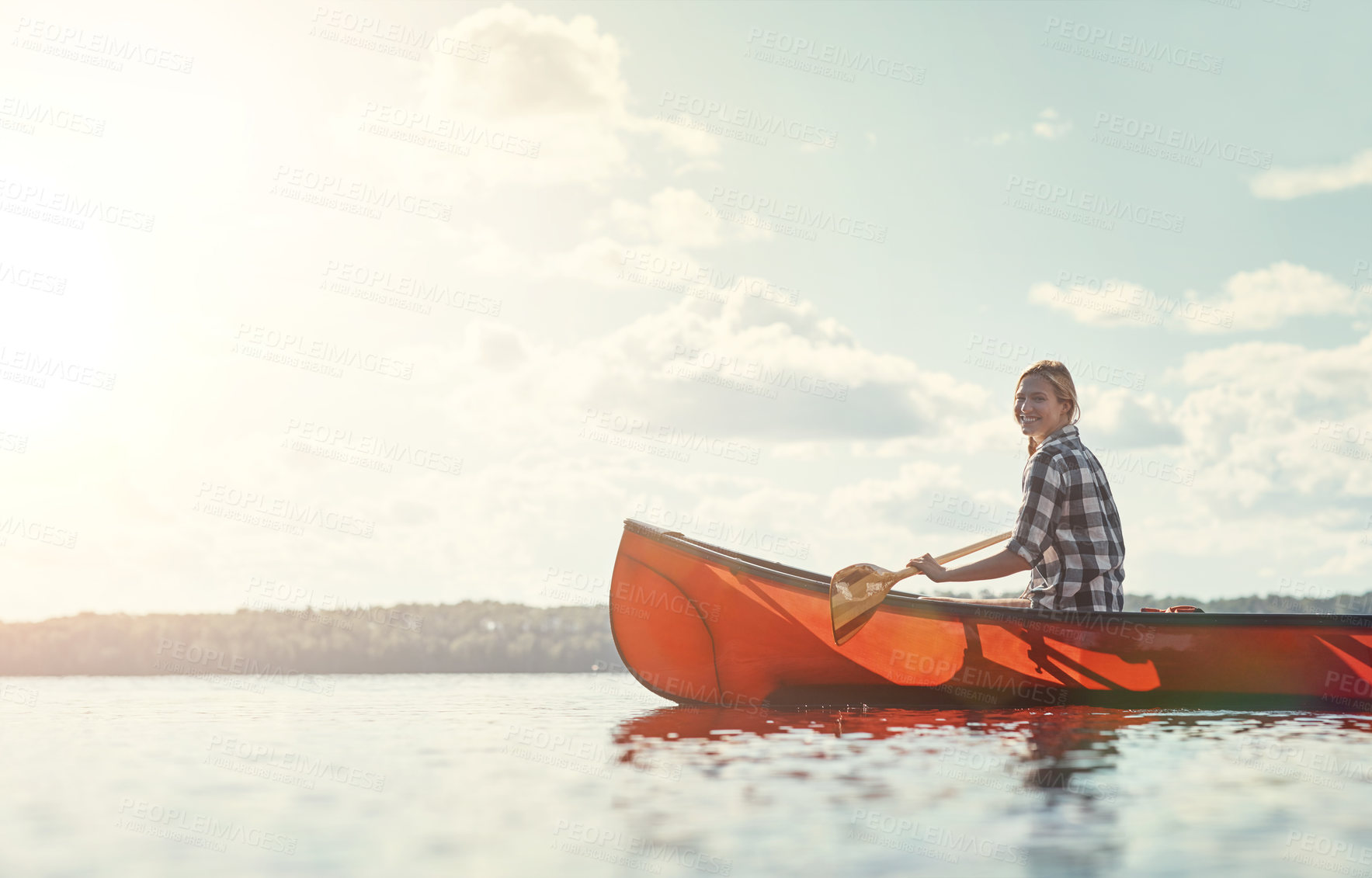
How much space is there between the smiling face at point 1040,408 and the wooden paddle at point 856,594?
1.36m

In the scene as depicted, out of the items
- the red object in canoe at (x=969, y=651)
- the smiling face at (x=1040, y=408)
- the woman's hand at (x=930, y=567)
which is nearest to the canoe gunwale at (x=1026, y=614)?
Result: the red object in canoe at (x=969, y=651)

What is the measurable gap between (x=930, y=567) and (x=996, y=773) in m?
2.46

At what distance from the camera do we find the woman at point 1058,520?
635 centimetres

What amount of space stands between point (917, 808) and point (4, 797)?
447 cm

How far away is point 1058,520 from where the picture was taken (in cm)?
642

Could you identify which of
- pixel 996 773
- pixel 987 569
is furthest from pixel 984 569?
pixel 996 773

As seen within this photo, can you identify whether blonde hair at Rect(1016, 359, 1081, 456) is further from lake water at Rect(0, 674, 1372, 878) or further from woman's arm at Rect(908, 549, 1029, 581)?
lake water at Rect(0, 674, 1372, 878)

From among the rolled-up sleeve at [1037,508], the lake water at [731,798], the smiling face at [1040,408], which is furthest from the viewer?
the smiling face at [1040,408]

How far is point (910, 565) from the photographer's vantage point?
6.88m

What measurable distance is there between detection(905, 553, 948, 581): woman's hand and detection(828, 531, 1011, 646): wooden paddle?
15cm

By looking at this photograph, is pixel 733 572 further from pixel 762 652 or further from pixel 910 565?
pixel 910 565

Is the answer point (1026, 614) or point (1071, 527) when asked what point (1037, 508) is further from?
point (1026, 614)

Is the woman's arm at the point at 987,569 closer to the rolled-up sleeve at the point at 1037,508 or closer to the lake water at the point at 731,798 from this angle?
the rolled-up sleeve at the point at 1037,508

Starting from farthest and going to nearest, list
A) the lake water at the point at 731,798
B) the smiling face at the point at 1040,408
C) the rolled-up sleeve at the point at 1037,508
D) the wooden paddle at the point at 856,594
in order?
the wooden paddle at the point at 856,594
the smiling face at the point at 1040,408
the rolled-up sleeve at the point at 1037,508
the lake water at the point at 731,798
